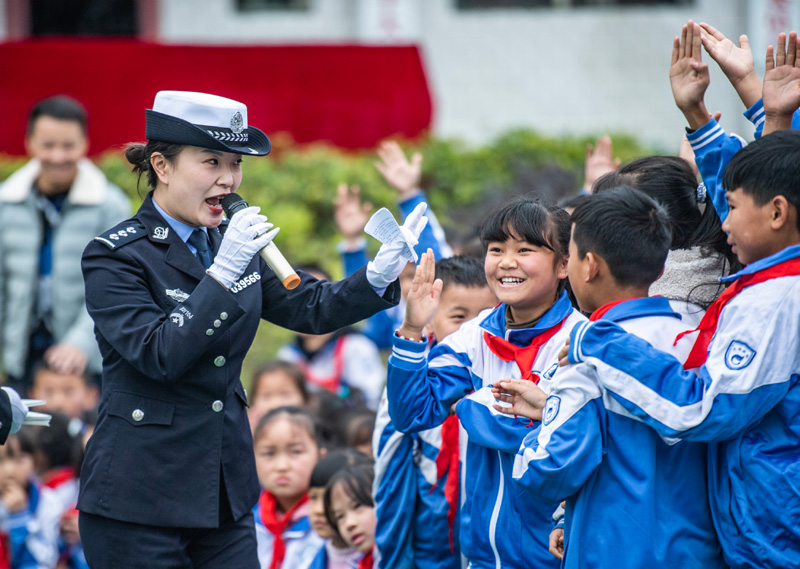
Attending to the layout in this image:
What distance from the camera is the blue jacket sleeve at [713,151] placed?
253 centimetres

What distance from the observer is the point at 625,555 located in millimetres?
2115

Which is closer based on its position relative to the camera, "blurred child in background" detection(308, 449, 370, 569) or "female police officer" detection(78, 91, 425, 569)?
"female police officer" detection(78, 91, 425, 569)

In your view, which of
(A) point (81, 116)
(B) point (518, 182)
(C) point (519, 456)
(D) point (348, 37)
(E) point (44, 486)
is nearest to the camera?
(C) point (519, 456)

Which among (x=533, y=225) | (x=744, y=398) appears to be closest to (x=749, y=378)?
(x=744, y=398)

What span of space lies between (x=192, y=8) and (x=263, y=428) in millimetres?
7013

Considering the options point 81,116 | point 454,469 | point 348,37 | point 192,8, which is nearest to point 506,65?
point 348,37

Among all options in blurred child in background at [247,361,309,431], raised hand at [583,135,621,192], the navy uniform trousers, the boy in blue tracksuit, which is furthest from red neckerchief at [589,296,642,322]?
blurred child in background at [247,361,309,431]

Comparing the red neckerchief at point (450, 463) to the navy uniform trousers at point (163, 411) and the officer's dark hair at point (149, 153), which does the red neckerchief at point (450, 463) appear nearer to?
the navy uniform trousers at point (163, 411)

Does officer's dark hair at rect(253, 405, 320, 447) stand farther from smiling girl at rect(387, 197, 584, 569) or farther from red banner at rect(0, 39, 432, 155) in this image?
red banner at rect(0, 39, 432, 155)

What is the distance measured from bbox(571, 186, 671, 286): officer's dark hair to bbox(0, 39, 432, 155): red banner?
6.11 metres

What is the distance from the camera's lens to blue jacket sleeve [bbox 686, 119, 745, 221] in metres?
2.53

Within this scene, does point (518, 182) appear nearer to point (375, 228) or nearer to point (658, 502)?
point (375, 228)

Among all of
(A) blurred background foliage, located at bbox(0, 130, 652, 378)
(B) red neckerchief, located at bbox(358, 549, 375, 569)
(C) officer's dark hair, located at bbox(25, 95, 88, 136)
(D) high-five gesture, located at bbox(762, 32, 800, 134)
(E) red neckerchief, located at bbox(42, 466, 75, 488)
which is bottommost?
→ (E) red neckerchief, located at bbox(42, 466, 75, 488)

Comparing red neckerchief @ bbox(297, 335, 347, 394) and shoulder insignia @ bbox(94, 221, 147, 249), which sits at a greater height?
shoulder insignia @ bbox(94, 221, 147, 249)
